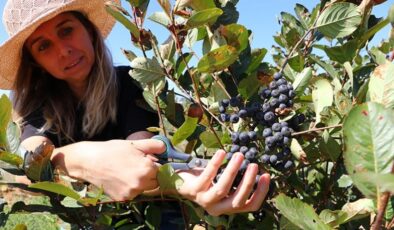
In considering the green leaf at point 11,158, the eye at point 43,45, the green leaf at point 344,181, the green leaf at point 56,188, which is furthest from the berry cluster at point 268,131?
the eye at point 43,45

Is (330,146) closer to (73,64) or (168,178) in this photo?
(168,178)

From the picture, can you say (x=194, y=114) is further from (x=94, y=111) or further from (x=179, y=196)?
(x=94, y=111)

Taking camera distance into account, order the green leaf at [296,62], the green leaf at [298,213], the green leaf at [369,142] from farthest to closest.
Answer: the green leaf at [296,62]
the green leaf at [298,213]
the green leaf at [369,142]

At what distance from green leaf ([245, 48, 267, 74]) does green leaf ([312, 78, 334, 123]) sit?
0.15m

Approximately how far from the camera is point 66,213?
99 centimetres

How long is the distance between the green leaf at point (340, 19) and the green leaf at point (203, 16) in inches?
9.2

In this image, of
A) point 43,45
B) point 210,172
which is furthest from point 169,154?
point 43,45

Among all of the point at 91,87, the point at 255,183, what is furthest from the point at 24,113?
the point at 255,183

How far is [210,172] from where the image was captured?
2.52ft

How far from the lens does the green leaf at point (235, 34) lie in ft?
3.01

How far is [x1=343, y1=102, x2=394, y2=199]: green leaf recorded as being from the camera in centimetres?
49

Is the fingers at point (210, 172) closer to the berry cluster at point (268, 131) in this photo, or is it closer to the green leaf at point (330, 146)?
the berry cluster at point (268, 131)

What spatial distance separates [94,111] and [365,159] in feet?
3.55

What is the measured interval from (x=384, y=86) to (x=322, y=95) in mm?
267
